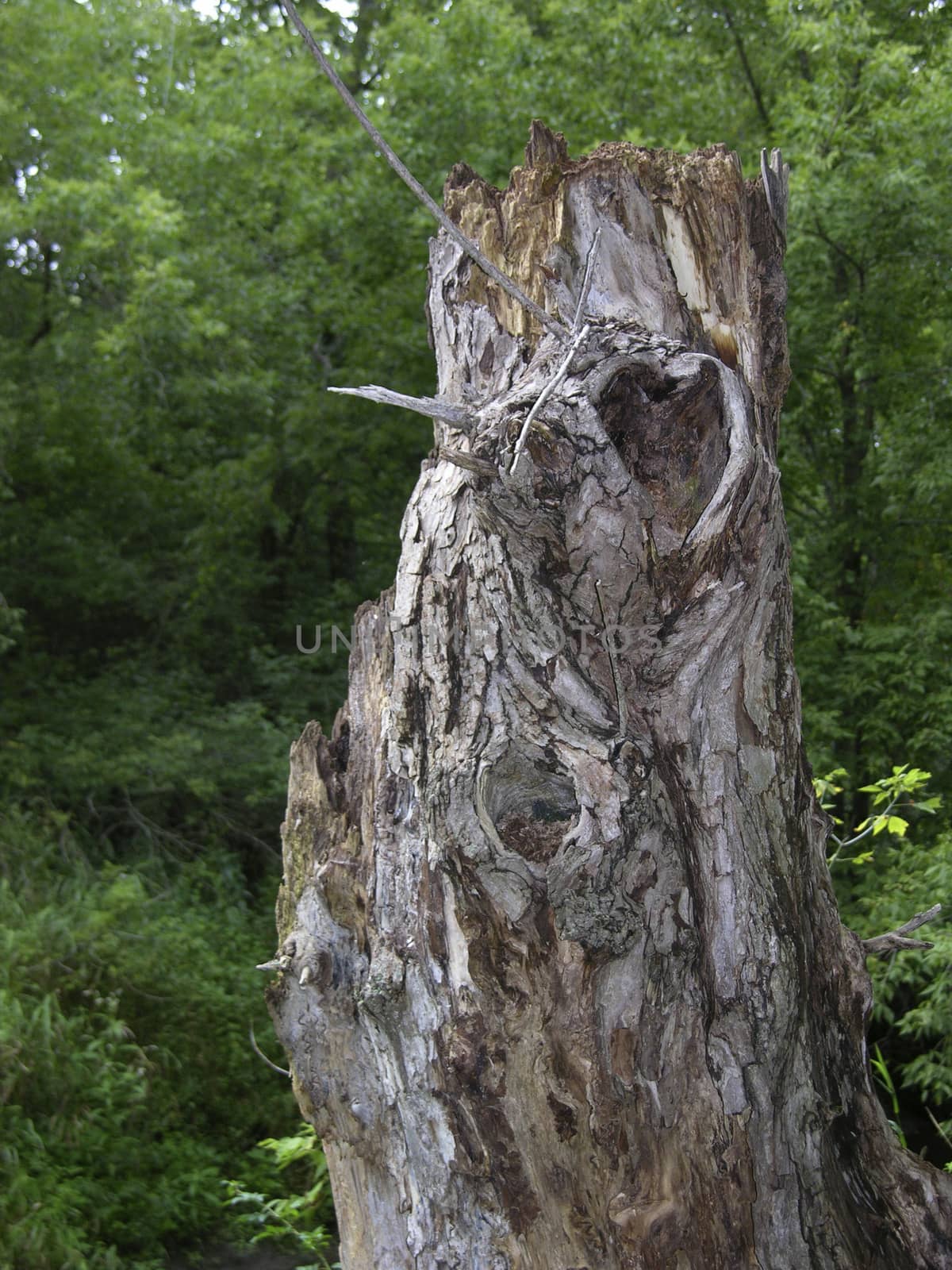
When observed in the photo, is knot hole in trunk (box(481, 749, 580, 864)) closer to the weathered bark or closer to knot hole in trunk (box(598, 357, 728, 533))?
the weathered bark

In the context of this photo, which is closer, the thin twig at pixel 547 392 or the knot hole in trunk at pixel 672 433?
the thin twig at pixel 547 392

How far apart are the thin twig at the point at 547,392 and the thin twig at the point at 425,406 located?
12cm

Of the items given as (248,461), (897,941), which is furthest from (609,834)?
(248,461)

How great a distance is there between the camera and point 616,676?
230 cm

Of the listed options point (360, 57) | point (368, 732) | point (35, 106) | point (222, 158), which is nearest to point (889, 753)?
point (368, 732)

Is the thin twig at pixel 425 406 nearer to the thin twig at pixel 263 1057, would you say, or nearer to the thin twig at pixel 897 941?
the thin twig at pixel 897 941

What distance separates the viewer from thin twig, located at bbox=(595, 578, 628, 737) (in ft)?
7.47

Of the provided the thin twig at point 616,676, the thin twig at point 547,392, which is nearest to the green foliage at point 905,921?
the thin twig at point 616,676

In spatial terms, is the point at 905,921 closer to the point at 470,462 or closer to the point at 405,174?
the point at 470,462

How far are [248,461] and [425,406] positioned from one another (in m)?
7.13

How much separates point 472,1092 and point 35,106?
22.6 ft

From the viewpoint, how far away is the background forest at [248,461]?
5.47 metres

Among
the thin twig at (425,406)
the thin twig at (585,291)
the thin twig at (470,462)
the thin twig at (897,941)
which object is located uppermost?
the thin twig at (585,291)

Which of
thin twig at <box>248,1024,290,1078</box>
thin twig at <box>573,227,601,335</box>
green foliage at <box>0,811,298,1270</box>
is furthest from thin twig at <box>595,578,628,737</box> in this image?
green foliage at <box>0,811,298,1270</box>
